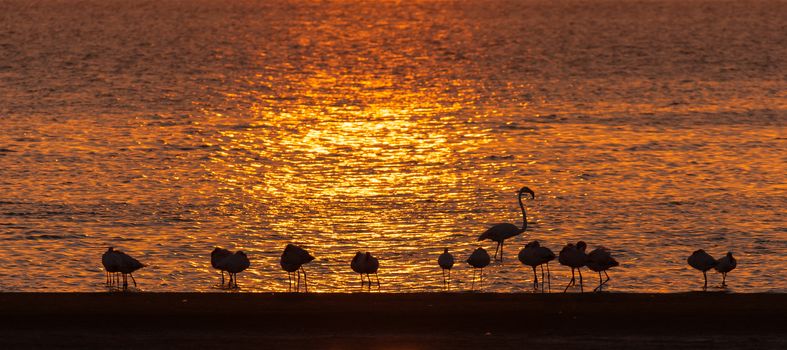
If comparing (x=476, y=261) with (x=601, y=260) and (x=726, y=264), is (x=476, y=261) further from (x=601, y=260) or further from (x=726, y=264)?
(x=726, y=264)

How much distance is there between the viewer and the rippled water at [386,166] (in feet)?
91.7

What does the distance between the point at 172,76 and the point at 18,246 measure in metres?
55.4

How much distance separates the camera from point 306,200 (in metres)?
34.9

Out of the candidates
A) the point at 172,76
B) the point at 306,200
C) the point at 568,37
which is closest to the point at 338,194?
the point at 306,200

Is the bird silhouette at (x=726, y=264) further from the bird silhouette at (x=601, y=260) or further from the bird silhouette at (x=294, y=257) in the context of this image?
the bird silhouette at (x=294, y=257)
